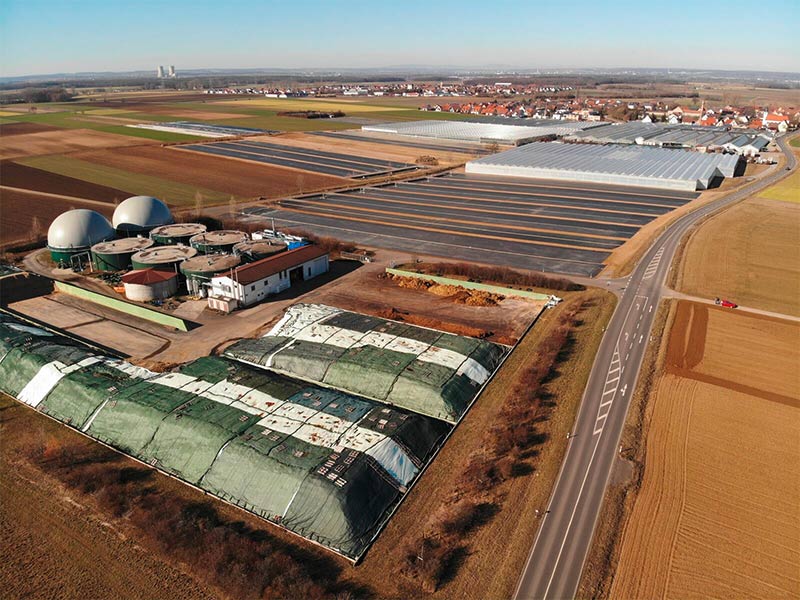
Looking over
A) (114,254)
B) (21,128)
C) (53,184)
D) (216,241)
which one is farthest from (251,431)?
(21,128)

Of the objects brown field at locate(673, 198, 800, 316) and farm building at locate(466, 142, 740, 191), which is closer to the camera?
brown field at locate(673, 198, 800, 316)

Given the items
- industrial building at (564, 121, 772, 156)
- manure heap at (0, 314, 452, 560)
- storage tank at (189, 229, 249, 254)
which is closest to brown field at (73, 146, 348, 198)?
storage tank at (189, 229, 249, 254)

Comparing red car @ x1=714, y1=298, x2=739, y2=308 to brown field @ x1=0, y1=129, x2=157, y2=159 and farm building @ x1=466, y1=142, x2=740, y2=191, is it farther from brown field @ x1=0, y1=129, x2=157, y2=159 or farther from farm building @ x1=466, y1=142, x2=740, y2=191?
brown field @ x1=0, y1=129, x2=157, y2=159

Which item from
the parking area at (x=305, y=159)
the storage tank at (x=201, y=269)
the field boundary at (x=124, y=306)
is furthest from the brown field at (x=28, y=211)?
the parking area at (x=305, y=159)

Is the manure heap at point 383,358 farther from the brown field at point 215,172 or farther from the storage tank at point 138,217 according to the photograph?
the brown field at point 215,172

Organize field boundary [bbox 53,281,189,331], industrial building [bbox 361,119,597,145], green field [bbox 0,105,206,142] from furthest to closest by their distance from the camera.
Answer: green field [bbox 0,105,206,142] < industrial building [bbox 361,119,597,145] < field boundary [bbox 53,281,189,331]

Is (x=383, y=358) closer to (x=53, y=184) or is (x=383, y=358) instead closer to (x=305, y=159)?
(x=53, y=184)

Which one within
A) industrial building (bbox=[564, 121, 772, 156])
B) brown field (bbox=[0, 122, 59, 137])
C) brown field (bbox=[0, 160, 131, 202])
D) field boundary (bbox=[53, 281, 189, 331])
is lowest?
field boundary (bbox=[53, 281, 189, 331])

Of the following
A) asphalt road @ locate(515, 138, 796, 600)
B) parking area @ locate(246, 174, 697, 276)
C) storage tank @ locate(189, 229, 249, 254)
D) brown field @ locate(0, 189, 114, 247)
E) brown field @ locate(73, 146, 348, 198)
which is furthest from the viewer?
brown field @ locate(73, 146, 348, 198)
